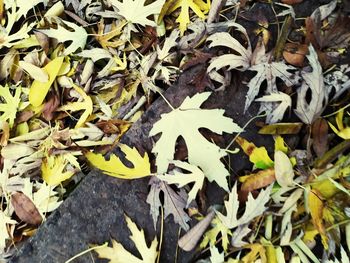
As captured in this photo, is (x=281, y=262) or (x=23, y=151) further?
(x=23, y=151)

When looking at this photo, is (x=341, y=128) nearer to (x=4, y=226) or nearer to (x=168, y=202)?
(x=168, y=202)

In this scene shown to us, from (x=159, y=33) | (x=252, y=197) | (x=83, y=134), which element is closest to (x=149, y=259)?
(x=252, y=197)

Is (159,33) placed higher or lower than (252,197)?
higher

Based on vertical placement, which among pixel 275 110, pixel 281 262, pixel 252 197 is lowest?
pixel 281 262

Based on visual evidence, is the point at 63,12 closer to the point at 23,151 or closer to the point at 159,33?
the point at 159,33

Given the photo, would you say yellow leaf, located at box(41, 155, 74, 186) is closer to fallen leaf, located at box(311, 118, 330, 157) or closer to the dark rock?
the dark rock

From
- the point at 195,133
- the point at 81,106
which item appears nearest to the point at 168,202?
the point at 195,133

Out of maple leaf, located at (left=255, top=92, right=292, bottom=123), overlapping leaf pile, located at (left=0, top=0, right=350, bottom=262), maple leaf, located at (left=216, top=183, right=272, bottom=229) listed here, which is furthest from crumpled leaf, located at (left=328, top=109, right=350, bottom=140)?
maple leaf, located at (left=216, top=183, right=272, bottom=229)

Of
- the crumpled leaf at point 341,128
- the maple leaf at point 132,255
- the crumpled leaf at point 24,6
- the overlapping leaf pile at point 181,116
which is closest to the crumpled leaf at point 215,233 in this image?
the overlapping leaf pile at point 181,116
